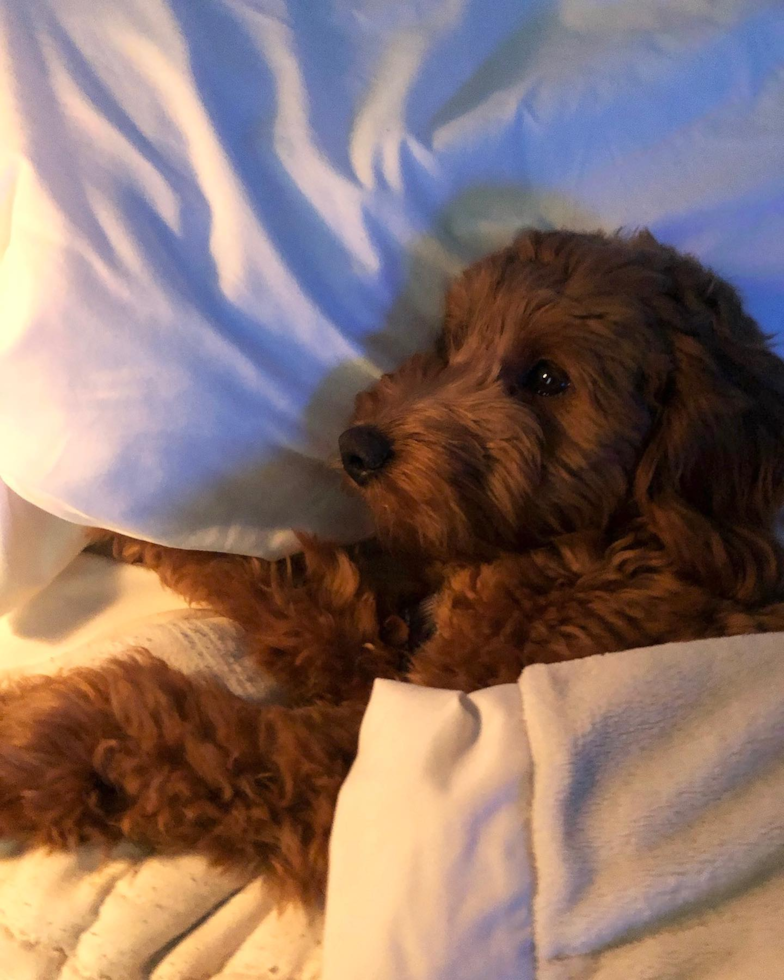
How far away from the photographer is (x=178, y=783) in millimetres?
840

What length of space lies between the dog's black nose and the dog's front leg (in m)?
0.30

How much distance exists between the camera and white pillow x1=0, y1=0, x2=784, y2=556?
Result: 1070mm

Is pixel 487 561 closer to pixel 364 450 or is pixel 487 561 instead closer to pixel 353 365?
pixel 364 450

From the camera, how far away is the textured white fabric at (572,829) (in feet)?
2.37

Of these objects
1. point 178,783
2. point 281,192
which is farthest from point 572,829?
point 281,192

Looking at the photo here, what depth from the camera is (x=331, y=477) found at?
48.4 inches

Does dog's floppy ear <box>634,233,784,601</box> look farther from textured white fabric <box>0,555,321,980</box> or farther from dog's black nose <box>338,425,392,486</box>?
textured white fabric <box>0,555,321,980</box>

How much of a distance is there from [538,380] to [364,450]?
0.81 ft

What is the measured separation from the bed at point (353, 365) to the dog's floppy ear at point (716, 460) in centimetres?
14

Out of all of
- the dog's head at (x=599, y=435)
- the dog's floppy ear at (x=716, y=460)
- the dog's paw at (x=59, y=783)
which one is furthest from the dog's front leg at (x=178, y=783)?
the dog's floppy ear at (x=716, y=460)

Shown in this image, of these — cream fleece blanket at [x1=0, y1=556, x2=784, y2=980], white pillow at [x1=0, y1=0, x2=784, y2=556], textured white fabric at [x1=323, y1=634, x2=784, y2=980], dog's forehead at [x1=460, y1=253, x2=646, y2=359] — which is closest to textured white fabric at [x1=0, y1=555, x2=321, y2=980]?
cream fleece blanket at [x1=0, y1=556, x2=784, y2=980]

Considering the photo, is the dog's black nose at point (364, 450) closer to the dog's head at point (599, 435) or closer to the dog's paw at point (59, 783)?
the dog's head at point (599, 435)

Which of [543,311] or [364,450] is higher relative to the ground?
[543,311]

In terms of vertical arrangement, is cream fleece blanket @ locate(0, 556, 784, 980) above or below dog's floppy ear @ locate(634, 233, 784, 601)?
below
